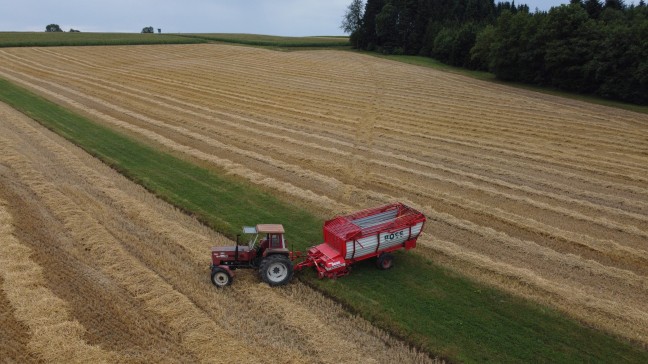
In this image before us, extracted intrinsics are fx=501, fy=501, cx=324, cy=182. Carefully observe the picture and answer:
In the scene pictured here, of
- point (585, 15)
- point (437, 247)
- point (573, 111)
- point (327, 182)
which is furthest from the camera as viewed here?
point (585, 15)

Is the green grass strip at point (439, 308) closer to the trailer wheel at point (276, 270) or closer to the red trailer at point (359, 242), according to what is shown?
the red trailer at point (359, 242)

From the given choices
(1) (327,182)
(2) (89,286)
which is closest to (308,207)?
(1) (327,182)

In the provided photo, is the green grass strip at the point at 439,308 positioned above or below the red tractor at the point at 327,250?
below

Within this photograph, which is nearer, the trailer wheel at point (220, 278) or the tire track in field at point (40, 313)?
the tire track in field at point (40, 313)

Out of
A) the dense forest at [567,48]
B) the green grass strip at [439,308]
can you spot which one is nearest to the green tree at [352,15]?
the dense forest at [567,48]

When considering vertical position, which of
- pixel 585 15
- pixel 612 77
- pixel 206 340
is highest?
pixel 585 15

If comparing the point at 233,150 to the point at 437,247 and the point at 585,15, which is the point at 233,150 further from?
the point at 585,15
